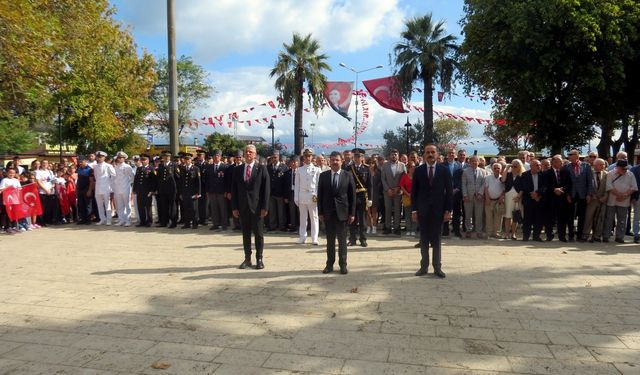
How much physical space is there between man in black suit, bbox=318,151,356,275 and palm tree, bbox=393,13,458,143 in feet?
65.6

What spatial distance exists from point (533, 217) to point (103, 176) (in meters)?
11.7

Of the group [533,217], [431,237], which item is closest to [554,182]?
[533,217]

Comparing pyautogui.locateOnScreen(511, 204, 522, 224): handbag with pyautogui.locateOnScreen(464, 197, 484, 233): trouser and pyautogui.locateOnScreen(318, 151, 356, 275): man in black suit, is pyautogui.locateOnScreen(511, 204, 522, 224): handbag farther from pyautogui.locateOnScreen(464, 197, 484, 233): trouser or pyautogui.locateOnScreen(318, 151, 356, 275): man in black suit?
pyautogui.locateOnScreen(318, 151, 356, 275): man in black suit

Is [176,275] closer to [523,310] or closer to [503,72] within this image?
[523,310]

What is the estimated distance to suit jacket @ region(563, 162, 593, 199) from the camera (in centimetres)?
1019

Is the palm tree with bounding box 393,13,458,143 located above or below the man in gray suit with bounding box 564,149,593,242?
above

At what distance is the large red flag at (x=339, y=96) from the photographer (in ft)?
99.6

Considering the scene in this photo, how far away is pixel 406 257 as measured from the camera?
841cm

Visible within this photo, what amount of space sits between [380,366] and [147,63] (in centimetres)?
3201

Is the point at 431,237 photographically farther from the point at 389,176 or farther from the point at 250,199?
the point at 389,176

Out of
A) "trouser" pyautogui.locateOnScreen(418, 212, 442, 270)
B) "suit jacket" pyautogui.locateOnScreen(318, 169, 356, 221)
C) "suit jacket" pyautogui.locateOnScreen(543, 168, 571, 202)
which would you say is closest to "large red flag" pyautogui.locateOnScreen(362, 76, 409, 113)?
"suit jacket" pyautogui.locateOnScreen(543, 168, 571, 202)

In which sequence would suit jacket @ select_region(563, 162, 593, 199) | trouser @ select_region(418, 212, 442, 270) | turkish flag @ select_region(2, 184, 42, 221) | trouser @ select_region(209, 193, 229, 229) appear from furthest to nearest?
trouser @ select_region(209, 193, 229, 229) → turkish flag @ select_region(2, 184, 42, 221) → suit jacket @ select_region(563, 162, 593, 199) → trouser @ select_region(418, 212, 442, 270)

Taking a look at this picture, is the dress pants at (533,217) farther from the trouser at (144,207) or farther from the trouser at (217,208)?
the trouser at (144,207)

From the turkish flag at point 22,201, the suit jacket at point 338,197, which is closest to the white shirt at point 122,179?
the turkish flag at point 22,201
